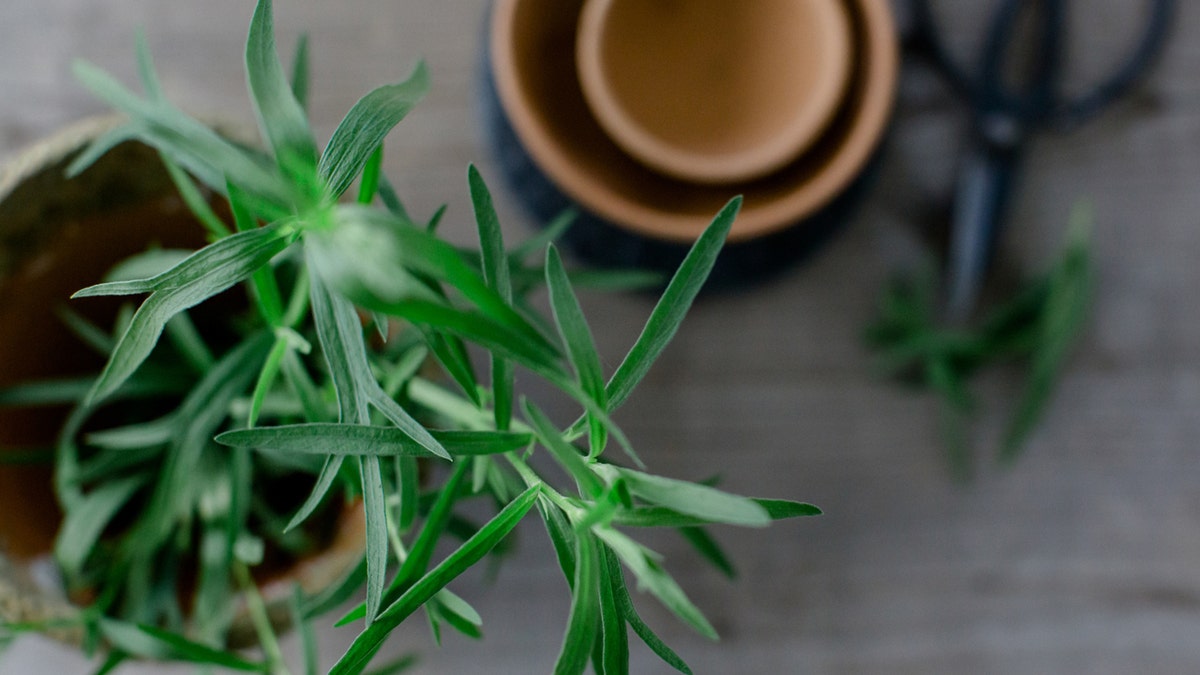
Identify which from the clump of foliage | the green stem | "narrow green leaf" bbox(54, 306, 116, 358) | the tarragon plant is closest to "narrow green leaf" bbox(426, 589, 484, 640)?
the tarragon plant

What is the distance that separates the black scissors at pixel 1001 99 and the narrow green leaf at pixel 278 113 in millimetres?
514

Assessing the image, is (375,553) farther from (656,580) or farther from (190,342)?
(190,342)

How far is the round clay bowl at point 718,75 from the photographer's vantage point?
0.58 metres

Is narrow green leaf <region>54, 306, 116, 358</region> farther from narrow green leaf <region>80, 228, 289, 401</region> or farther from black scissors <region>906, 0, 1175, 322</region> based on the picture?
black scissors <region>906, 0, 1175, 322</region>

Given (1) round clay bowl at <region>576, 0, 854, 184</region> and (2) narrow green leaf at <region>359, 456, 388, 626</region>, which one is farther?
(1) round clay bowl at <region>576, 0, 854, 184</region>

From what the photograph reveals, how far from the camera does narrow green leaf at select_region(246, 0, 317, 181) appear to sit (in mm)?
272

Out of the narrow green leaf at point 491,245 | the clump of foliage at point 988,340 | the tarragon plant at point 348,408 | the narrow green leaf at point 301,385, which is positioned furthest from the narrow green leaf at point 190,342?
the clump of foliage at point 988,340

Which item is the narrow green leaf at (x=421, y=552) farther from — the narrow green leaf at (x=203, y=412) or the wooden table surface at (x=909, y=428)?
the wooden table surface at (x=909, y=428)

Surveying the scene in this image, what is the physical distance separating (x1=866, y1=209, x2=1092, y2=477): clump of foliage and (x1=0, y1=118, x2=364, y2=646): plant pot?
385 millimetres

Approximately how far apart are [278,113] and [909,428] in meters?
0.54

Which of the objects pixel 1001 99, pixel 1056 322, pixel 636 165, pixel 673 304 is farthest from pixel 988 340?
pixel 673 304

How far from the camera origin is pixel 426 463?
0.48 metres

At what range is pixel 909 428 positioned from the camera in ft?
2.31

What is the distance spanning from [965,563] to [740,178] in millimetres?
327
